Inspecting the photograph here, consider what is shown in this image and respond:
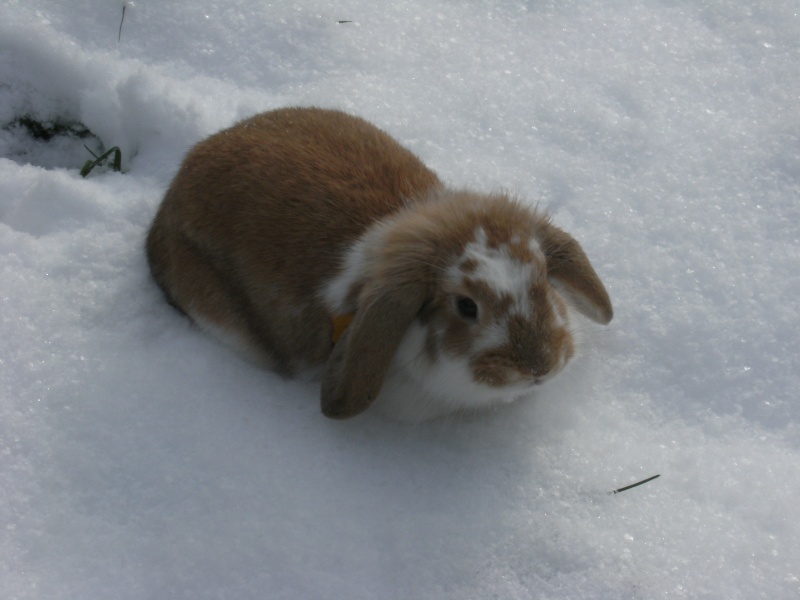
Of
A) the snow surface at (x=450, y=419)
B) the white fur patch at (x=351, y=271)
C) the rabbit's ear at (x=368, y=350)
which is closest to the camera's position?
the snow surface at (x=450, y=419)

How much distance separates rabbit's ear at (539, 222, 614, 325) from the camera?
3.02m

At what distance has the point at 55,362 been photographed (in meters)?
3.05

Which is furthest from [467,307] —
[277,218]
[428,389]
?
[277,218]

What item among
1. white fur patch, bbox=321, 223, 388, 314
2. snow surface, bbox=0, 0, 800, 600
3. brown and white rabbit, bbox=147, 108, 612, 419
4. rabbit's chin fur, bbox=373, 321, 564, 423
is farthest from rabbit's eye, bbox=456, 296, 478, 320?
snow surface, bbox=0, 0, 800, 600

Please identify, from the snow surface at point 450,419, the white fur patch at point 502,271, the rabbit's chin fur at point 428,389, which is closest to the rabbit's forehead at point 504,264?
the white fur patch at point 502,271

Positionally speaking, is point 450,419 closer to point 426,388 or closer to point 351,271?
point 426,388

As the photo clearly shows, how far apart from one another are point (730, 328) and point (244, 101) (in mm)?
2512

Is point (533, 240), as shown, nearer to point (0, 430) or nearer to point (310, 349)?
point (310, 349)

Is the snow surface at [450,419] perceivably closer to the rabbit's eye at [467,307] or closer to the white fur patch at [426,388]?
the white fur patch at [426,388]

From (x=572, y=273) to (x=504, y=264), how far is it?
1.14 ft

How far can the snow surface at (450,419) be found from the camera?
255 centimetres

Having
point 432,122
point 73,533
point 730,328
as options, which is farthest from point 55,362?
point 730,328

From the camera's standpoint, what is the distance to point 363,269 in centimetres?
299

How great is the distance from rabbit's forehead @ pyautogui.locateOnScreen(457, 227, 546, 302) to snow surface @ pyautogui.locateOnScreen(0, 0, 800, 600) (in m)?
0.56
